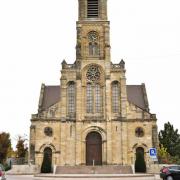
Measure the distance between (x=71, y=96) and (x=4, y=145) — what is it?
93.9 ft

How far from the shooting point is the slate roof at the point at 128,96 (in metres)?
56.5

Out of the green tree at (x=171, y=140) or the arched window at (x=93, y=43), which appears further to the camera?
the green tree at (x=171, y=140)

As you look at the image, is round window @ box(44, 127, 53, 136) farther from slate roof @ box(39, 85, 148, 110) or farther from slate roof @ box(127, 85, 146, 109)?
slate roof @ box(127, 85, 146, 109)

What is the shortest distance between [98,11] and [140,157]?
19.6 meters

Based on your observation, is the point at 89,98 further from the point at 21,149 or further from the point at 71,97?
the point at 21,149

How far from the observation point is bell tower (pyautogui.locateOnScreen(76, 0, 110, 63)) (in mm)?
55625

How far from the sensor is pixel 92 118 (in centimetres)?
5356

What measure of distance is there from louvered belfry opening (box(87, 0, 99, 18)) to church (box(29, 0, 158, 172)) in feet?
5.78

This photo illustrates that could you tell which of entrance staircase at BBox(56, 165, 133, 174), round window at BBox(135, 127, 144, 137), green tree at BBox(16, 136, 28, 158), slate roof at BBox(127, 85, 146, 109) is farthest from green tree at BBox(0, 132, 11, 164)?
round window at BBox(135, 127, 144, 137)

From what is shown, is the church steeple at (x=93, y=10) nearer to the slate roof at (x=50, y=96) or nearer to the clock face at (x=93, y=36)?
the clock face at (x=93, y=36)

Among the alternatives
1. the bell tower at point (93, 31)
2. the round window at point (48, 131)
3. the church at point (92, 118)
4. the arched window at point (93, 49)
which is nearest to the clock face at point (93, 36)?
the bell tower at point (93, 31)

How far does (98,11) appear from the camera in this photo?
5659cm

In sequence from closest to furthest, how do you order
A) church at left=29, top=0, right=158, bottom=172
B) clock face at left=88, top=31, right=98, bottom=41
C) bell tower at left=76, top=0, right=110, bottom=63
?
church at left=29, top=0, right=158, bottom=172
bell tower at left=76, top=0, right=110, bottom=63
clock face at left=88, top=31, right=98, bottom=41

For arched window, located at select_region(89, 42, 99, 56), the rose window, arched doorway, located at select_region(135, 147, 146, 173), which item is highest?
arched window, located at select_region(89, 42, 99, 56)
